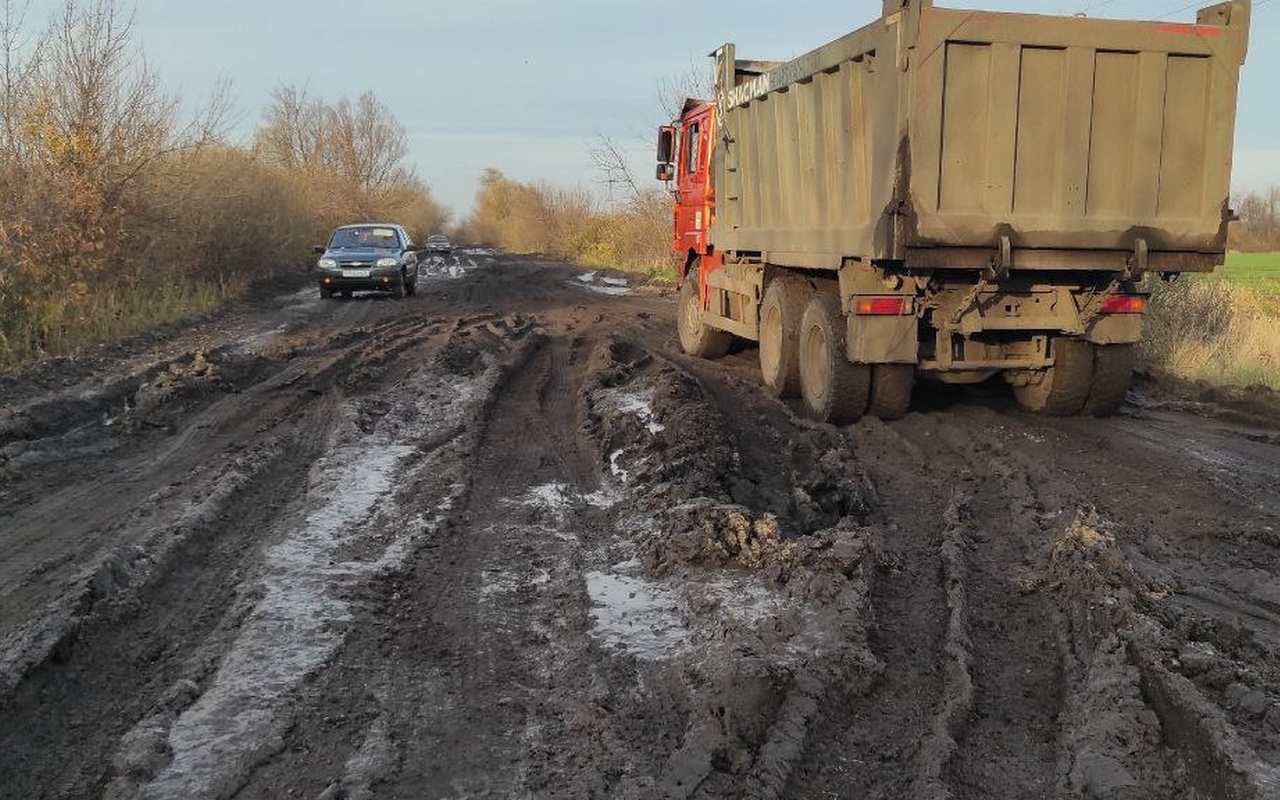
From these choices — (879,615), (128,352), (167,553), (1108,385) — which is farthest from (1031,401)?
(128,352)

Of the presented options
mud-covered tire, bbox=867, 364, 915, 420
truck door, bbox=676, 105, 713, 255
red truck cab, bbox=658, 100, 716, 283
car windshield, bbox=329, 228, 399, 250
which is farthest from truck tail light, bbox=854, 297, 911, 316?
car windshield, bbox=329, 228, 399, 250

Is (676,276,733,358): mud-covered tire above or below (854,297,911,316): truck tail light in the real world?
below

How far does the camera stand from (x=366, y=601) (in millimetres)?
4848

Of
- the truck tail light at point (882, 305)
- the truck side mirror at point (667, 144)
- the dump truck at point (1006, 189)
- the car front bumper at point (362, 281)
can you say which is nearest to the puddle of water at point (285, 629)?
the truck tail light at point (882, 305)

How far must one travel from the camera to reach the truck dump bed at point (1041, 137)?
752cm

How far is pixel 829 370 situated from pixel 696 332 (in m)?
5.26

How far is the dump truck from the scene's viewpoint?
7562 mm

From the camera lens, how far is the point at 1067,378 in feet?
29.6

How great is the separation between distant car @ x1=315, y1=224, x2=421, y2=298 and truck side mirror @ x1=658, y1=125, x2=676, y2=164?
10240 millimetres

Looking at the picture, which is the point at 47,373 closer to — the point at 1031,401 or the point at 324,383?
the point at 324,383

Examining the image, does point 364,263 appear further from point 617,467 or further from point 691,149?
point 617,467

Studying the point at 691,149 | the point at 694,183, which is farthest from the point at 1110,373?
the point at 691,149

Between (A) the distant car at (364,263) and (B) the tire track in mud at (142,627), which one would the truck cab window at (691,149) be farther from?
(A) the distant car at (364,263)

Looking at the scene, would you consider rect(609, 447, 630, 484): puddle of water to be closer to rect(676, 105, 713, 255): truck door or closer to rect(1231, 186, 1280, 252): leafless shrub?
rect(676, 105, 713, 255): truck door
